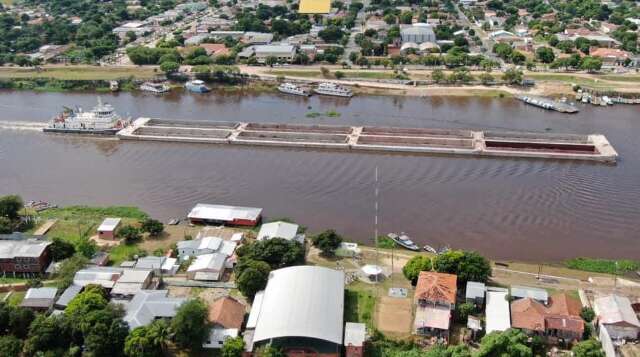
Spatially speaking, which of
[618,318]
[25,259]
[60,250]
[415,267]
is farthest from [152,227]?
[618,318]

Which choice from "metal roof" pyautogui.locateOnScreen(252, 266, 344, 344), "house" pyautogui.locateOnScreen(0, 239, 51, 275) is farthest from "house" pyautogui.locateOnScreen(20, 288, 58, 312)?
"metal roof" pyautogui.locateOnScreen(252, 266, 344, 344)

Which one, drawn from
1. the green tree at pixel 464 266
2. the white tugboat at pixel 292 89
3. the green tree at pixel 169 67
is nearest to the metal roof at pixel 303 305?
the green tree at pixel 464 266

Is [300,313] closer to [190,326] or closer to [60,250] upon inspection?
[190,326]

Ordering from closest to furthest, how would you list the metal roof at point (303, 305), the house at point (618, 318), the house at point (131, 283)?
the metal roof at point (303, 305), the house at point (618, 318), the house at point (131, 283)

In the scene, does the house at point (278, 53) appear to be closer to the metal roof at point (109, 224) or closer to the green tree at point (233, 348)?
the metal roof at point (109, 224)

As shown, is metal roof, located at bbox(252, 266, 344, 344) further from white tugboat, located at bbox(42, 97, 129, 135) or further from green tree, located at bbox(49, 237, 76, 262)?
white tugboat, located at bbox(42, 97, 129, 135)

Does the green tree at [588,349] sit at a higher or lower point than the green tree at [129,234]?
lower
